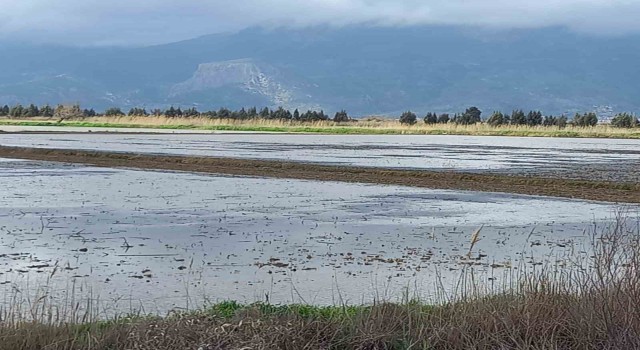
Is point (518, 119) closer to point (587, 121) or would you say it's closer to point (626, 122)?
point (587, 121)

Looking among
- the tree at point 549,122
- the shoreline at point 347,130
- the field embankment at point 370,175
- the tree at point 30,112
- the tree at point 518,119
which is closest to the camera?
the field embankment at point 370,175

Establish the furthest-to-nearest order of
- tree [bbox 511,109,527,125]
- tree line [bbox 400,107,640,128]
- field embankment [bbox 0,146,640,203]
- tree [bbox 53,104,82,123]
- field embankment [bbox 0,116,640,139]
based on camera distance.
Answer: tree [bbox 53,104,82,123], tree [bbox 511,109,527,125], tree line [bbox 400,107,640,128], field embankment [bbox 0,116,640,139], field embankment [bbox 0,146,640,203]

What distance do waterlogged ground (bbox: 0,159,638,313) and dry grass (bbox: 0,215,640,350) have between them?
1.26 metres

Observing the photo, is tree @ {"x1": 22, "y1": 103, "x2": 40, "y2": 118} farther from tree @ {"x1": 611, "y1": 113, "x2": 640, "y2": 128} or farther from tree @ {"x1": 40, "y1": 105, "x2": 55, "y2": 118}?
tree @ {"x1": 611, "y1": 113, "x2": 640, "y2": 128}

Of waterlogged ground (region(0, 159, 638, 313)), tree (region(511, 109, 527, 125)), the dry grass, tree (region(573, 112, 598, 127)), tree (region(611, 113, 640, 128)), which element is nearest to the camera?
the dry grass

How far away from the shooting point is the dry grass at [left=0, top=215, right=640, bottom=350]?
723 centimetres

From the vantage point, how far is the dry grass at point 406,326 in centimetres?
723

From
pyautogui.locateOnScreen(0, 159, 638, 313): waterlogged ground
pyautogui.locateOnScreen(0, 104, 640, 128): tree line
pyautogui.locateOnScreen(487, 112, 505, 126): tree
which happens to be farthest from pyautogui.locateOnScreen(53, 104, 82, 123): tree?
pyautogui.locateOnScreen(0, 159, 638, 313): waterlogged ground

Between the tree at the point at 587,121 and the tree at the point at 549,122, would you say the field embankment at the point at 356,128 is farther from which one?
the tree at the point at 549,122

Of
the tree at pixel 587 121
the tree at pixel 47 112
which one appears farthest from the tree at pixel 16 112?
the tree at pixel 587 121

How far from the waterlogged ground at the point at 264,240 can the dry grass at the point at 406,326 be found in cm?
126

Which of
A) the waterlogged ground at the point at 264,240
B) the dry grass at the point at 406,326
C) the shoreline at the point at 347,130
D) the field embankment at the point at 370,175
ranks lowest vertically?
the shoreline at the point at 347,130

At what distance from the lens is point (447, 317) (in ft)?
26.2

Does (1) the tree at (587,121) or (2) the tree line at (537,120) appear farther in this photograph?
(2) the tree line at (537,120)
